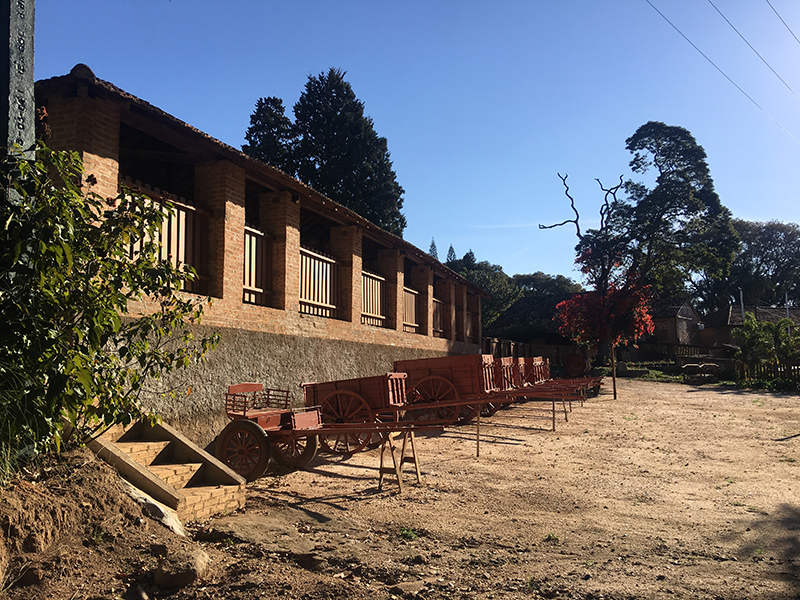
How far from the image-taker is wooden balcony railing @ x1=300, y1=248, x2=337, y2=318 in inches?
459

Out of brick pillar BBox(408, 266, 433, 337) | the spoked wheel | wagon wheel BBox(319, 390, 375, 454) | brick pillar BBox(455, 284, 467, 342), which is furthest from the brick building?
brick pillar BBox(455, 284, 467, 342)

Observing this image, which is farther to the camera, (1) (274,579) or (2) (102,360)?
Answer: (2) (102,360)

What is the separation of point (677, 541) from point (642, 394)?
1698cm

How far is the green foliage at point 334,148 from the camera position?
3152 centimetres

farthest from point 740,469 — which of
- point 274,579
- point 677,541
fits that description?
point 274,579

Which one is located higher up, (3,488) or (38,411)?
(38,411)

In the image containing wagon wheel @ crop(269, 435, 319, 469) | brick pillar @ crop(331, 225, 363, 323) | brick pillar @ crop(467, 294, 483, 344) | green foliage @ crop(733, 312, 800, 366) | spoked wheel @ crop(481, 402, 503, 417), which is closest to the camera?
wagon wheel @ crop(269, 435, 319, 469)

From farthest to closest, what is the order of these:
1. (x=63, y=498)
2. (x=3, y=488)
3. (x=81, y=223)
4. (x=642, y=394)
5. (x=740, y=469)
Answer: (x=642, y=394), (x=740, y=469), (x=81, y=223), (x=63, y=498), (x=3, y=488)

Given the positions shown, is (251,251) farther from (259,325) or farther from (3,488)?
(3,488)

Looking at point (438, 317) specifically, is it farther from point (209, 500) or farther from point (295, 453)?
point (209, 500)

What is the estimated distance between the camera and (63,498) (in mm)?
4270

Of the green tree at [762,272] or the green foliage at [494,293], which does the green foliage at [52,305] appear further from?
the green tree at [762,272]

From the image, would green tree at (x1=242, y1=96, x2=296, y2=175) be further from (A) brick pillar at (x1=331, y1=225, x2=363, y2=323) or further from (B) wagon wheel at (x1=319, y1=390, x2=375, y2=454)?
(B) wagon wheel at (x1=319, y1=390, x2=375, y2=454)

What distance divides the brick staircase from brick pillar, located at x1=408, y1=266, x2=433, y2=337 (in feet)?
38.6
